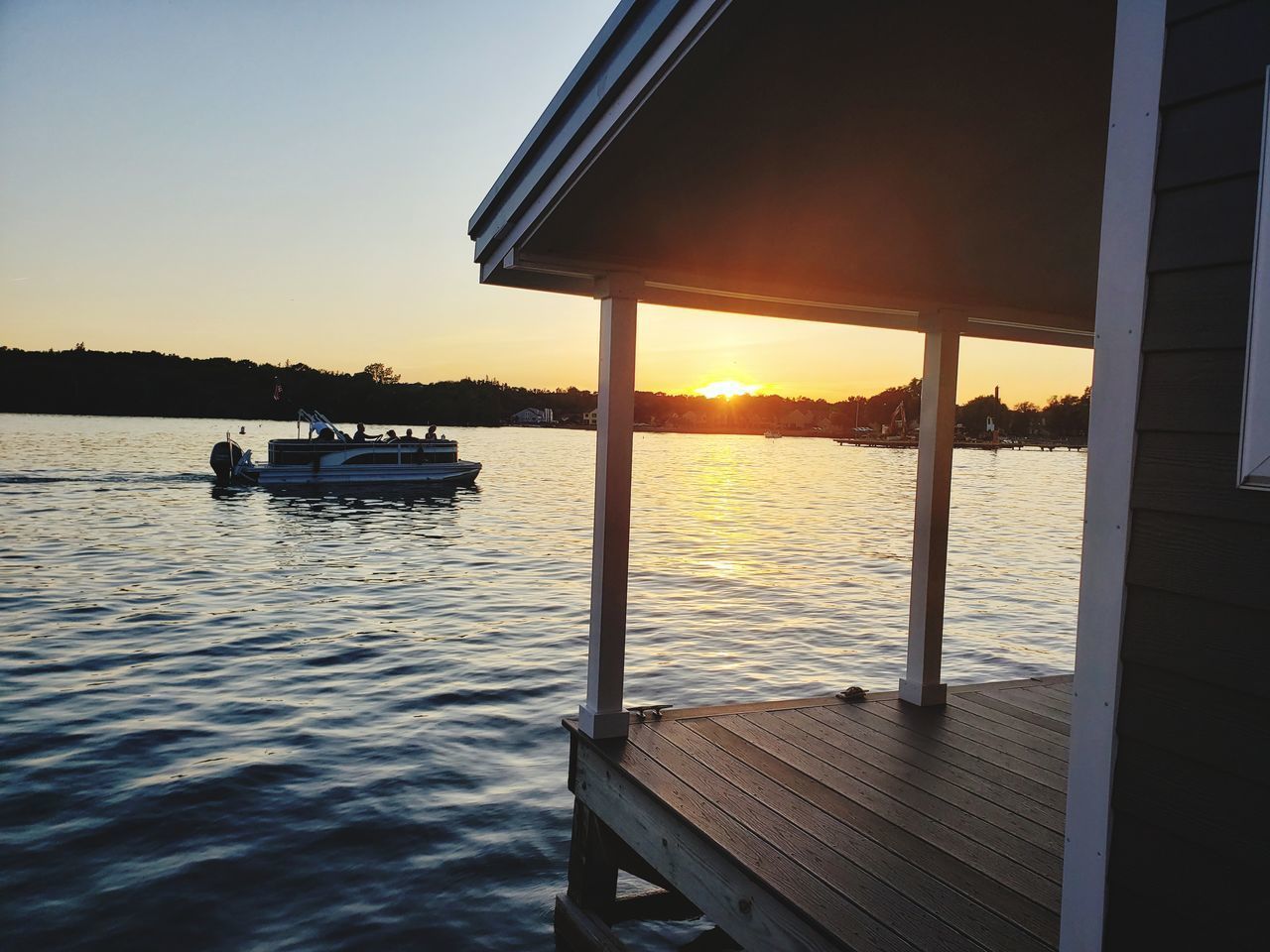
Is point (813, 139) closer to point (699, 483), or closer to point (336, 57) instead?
point (336, 57)

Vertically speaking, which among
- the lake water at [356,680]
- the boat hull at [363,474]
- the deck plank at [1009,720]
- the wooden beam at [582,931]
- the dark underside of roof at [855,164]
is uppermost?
the dark underside of roof at [855,164]

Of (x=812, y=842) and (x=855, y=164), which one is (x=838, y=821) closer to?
(x=812, y=842)

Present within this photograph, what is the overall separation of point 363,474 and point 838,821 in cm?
3078

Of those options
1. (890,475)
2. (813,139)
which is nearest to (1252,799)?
(813,139)

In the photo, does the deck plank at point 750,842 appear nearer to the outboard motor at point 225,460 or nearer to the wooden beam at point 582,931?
the wooden beam at point 582,931

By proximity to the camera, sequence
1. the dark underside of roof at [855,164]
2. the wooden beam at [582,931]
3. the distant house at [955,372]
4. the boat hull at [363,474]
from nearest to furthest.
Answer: the distant house at [955,372] < the dark underside of roof at [855,164] < the wooden beam at [582,931] < the boat hull at [363,474]

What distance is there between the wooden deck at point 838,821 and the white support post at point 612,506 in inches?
9.2

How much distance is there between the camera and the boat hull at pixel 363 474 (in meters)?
30.6

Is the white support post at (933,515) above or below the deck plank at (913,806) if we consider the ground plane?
above

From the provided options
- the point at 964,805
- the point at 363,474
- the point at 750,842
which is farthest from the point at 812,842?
the point at 363,474

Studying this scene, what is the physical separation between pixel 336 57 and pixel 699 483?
3432 centimetres

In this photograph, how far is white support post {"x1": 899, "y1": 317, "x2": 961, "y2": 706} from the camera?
5.07m

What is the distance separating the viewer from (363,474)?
32.2m

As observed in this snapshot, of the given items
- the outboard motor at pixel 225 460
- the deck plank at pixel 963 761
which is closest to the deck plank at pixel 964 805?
the deck plank at pixel 963 761
